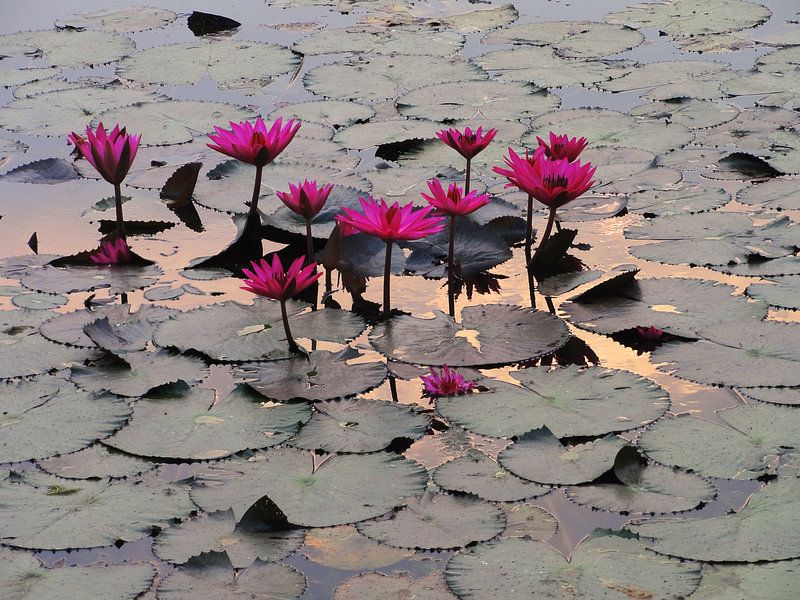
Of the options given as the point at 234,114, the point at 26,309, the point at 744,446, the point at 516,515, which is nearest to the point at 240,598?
the point at 516,515

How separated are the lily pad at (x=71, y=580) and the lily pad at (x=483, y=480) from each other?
25.1 inches

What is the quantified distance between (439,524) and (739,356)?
1040mm

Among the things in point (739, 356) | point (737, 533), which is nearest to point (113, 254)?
point (739, 356)

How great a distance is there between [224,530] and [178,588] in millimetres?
192

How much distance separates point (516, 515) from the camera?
2.25m

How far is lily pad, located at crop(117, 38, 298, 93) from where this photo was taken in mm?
5461

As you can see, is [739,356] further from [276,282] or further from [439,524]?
[276,282]

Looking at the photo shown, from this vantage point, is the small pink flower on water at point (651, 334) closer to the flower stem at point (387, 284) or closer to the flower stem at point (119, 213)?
the flower stem at point (387, 284)

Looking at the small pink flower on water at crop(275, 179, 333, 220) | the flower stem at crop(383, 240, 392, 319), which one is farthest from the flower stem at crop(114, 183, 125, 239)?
the flower stem at crop(383, 240, 392, 319)

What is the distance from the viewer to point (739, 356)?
283cm

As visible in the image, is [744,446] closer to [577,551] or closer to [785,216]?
[577,551]

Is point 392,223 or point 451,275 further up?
point 392,223

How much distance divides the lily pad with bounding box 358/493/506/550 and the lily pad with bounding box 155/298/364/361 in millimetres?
763

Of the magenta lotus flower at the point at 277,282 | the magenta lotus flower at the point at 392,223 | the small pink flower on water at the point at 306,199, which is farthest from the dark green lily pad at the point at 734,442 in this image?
the small pink flower on water at the point at 306,199
